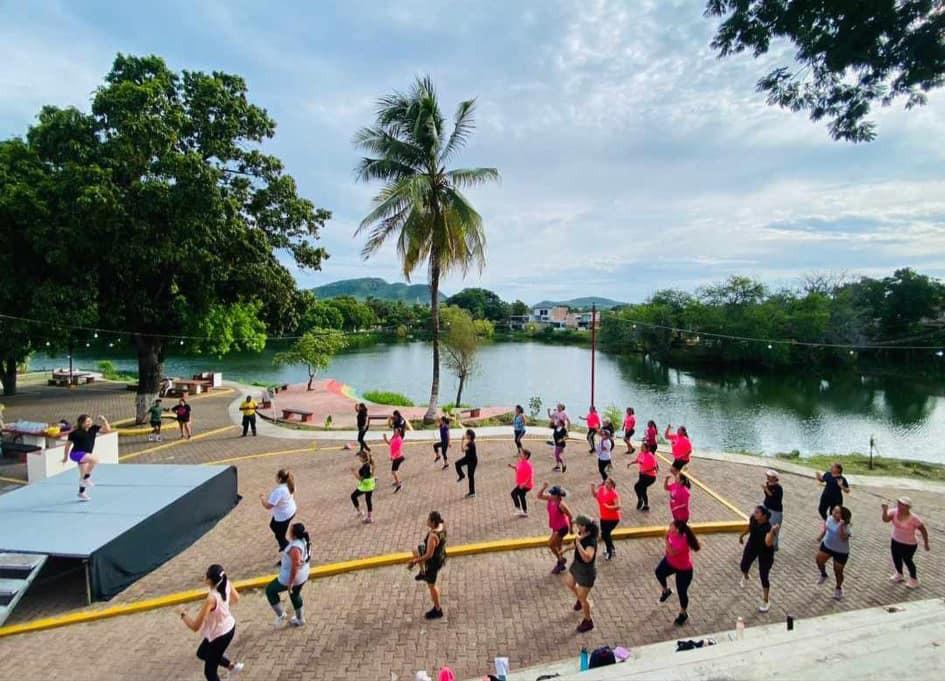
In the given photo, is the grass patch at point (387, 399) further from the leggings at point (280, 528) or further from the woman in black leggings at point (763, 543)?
the woman in black leggings at point (763, 543)

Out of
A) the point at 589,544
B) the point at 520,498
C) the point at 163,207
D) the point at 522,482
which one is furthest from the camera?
the point at 163,207

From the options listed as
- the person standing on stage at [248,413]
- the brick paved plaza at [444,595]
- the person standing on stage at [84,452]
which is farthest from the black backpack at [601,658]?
the person standing on stage at [248,413]

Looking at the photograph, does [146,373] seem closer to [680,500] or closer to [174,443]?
[174,443]

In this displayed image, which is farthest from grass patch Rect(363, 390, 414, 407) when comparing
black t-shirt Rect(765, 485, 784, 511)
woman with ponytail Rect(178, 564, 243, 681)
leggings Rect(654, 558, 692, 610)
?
woman with ponytail Rect(178, 564, 243, 681)

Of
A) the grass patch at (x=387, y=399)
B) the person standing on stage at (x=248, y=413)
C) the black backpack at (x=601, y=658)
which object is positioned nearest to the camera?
the black backpack at (x=601, y=658)

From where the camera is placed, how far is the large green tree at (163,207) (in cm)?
1596

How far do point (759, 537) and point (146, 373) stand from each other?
20.5 meters

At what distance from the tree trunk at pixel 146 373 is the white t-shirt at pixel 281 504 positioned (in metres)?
14.6

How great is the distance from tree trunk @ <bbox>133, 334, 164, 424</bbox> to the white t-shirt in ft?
47.9

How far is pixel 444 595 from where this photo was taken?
732cm

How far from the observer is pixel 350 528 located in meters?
9.59

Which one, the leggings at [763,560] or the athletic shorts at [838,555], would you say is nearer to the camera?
the leggings at [763,560]

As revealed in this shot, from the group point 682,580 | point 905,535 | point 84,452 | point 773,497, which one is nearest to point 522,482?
point 682,580

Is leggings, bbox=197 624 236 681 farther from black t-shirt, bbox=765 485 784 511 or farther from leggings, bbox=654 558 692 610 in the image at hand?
black t-shirt, bbox=765 485 784 511
